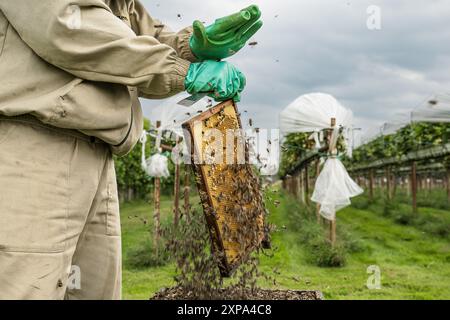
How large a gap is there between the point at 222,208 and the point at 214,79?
0.67 meters

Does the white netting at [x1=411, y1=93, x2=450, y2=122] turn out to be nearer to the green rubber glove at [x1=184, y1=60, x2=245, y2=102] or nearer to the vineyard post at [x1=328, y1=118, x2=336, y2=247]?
the vineyard post at [x1=328, y1=118, x2=336, y2=247]

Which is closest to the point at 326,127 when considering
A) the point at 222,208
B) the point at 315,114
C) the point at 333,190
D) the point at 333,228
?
the point at 315,114

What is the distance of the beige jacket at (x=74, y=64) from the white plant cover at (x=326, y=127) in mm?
6563

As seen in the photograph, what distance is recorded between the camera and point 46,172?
2.00 meters

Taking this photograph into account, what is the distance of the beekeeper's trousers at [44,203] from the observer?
6.22 ft

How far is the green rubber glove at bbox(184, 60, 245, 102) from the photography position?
2250mm

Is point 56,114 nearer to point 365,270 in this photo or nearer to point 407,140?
point 365,270

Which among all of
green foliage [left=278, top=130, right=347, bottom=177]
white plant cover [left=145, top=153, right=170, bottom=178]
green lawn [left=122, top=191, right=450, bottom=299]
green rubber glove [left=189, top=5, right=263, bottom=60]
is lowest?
green lawn [left=122, top=191, right=450, bottom=299]

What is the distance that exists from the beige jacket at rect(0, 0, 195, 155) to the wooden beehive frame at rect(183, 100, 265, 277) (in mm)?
368

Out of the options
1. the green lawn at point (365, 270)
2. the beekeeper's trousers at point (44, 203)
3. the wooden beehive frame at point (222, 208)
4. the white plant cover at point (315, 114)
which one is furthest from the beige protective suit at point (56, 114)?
the white plant cover at point (315, 114)

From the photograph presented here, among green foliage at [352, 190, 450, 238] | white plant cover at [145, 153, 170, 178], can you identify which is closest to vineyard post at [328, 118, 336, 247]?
white plant cover at [145, 153, 170, 178]

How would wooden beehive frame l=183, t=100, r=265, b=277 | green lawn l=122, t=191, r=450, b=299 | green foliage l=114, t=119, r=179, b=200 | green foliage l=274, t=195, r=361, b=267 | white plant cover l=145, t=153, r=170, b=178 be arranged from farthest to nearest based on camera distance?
1. green foliage l=114, t=119, r=179, b=200
2. white plant cover l=145, t=153, r=170, b=178
3. green foliage l=274, t=195, r=361, b=267
4. green lawn l=122, t=191, r=450, b=299
5. wooden beehive frame l=183, t=100, r=265, b=277

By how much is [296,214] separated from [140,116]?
33.9 ft
